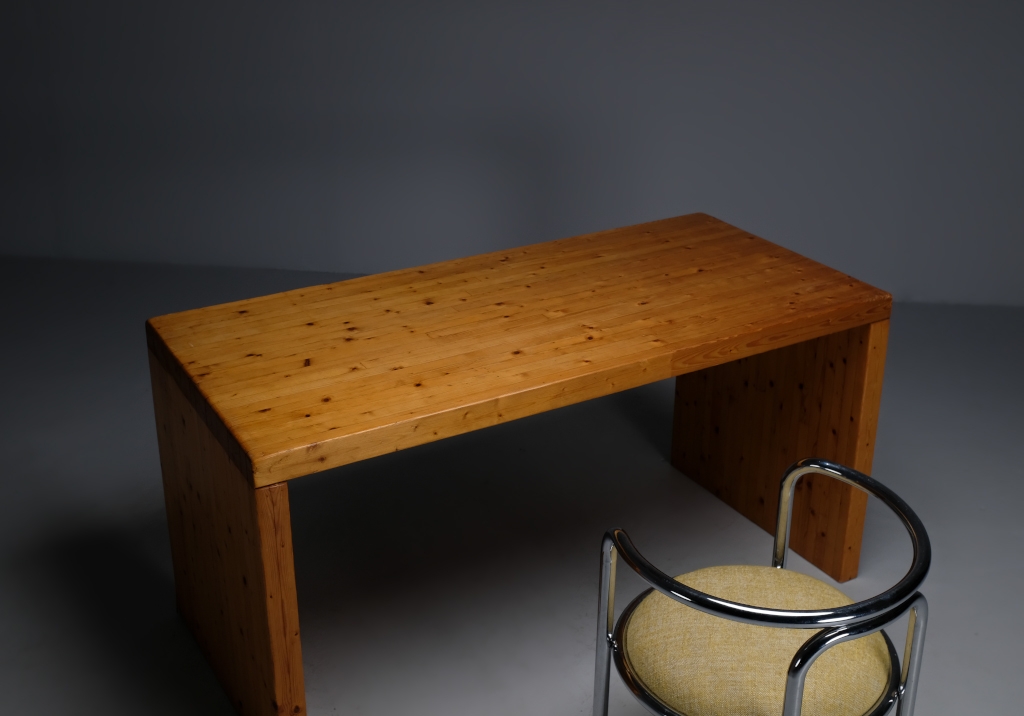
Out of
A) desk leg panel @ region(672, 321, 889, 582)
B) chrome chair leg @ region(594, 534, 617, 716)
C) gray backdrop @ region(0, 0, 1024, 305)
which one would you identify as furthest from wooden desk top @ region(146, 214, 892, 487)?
gray backdrop @ region(0, 0, 1024, 305)

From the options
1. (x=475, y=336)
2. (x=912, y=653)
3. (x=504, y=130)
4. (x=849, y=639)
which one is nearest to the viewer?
(x=849, y=639)

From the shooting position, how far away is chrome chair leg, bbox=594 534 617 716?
1804 mm

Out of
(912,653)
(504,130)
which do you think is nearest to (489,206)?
(504,130)

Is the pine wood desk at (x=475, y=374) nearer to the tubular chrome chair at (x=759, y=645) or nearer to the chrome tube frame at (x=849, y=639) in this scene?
the tubular chrome chair at (x=759, y=645)

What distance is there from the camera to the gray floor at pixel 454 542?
2.46m

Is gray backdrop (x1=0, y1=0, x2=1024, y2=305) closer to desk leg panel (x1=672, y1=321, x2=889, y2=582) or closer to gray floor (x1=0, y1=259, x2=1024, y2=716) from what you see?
gray floor (x1=0, y1=259, x2=1024, y2=716)

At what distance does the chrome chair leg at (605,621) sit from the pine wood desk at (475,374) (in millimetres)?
389

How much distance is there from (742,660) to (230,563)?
1004mm

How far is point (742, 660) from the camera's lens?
70.2 inches

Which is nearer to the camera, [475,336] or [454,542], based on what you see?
[475,336]

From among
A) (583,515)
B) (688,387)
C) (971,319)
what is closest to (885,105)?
(971,319)

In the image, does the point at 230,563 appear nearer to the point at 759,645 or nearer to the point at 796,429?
the point at 759,645

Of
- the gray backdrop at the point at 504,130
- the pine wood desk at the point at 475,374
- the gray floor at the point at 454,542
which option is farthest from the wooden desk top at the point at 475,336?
the gray backdrop at the point at 504,130

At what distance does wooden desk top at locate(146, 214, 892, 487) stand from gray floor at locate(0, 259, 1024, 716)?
2.39 feet
